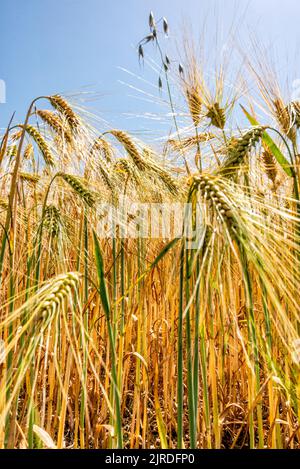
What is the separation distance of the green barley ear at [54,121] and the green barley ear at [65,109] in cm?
4

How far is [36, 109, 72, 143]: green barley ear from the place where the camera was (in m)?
1.52

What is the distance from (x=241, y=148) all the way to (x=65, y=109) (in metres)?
0.70

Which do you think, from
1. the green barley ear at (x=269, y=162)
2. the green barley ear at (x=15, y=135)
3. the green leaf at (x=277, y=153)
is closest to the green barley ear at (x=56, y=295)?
the green leaf at (x=277, y=153)

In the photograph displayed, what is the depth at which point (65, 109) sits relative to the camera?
4.97 ft

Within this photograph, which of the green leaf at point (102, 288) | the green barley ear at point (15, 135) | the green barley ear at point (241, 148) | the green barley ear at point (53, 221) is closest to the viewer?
the green leaf at point (102, 288)

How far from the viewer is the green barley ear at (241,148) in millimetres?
1091

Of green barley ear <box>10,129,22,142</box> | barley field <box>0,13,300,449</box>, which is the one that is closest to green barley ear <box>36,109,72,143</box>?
barley field <box>0,13,300,449</box>

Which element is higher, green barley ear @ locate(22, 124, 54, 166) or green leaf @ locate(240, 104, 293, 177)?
green barley ear @ locate(22, 124, 54, 166)

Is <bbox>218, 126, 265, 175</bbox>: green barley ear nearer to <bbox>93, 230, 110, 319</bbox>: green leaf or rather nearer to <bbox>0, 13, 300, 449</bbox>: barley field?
<bbox>0, 13, 300, 449</bbox>: barley field

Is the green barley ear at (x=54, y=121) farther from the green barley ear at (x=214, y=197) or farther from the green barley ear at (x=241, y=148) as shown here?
the green barley ear at (x=214, y=197)

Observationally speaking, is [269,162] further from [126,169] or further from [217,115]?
[126,169]

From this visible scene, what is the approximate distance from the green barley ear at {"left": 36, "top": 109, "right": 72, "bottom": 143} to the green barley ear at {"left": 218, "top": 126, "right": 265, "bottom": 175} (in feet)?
2.01
